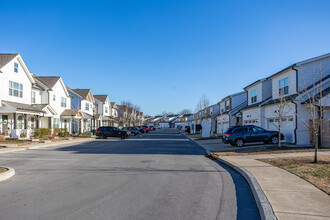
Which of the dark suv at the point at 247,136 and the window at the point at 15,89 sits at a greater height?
the window at the point at 15,89

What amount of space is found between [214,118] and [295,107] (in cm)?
3083

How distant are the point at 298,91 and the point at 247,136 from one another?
5.01m

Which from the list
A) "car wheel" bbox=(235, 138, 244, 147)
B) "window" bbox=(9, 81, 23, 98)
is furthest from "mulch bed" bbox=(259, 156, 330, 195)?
"window" bbox=(9, 81, 23, 98)

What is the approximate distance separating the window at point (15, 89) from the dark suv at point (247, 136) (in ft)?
72.4

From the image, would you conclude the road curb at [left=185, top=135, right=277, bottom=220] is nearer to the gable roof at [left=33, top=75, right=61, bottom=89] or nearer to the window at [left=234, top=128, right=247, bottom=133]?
the window at [left=234, top=128, right=247, bottom=133]

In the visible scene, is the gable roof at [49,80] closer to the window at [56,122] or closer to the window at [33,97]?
the window at [33,97]

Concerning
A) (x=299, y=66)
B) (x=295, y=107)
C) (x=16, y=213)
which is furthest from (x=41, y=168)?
(x=299, y=66)

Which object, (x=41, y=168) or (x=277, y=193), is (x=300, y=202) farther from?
(x=41, y=168)

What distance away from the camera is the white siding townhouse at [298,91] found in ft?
60.6

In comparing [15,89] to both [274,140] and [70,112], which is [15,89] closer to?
[70,112]

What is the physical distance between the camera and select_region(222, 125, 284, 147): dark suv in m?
19.8

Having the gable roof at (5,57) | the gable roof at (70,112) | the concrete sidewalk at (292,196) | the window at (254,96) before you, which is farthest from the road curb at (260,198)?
the gable roof at (70,112)

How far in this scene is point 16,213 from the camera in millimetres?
5297

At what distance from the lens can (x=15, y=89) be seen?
27453mm
